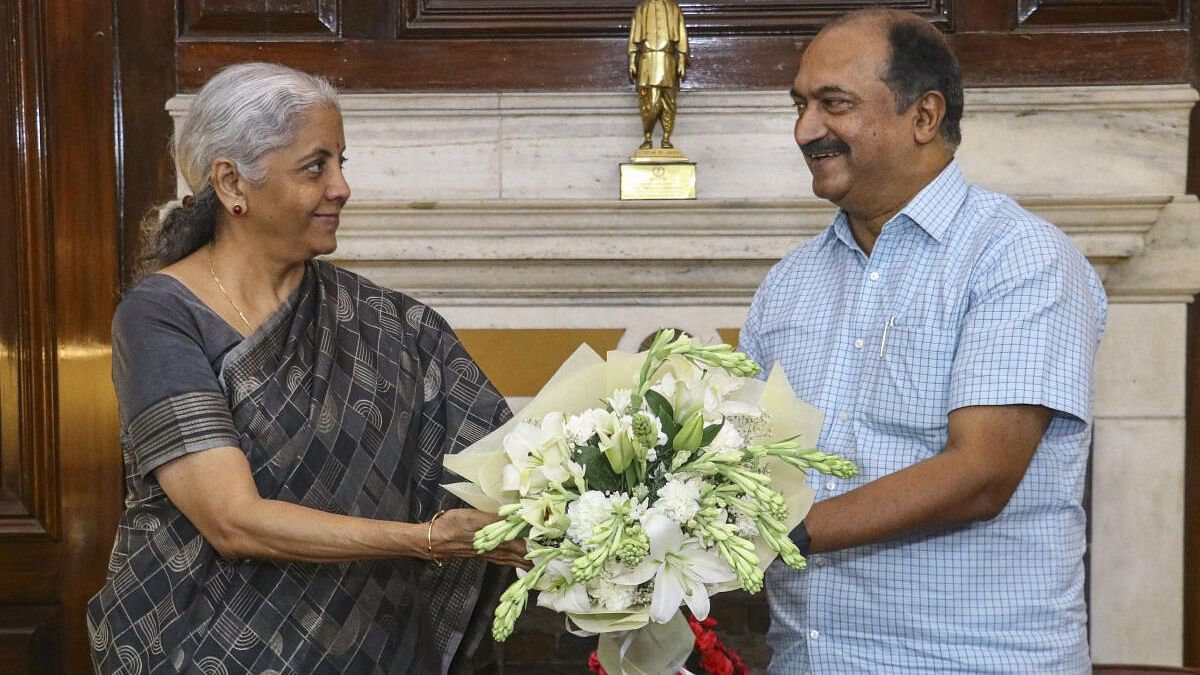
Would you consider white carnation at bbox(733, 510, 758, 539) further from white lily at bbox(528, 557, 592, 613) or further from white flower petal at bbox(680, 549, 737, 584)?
white lily at bbox(528, 557, 592, 613)

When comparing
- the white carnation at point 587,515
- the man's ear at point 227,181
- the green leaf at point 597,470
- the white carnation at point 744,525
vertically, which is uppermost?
the man's ear at point 227,181

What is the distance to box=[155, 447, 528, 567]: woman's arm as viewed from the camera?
169cm

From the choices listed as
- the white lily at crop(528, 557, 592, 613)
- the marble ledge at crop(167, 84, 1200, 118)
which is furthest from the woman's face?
the marble ledge at crop(167, 84, 1200, 118)

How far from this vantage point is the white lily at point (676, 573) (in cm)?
138

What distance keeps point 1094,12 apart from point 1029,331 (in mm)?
1663

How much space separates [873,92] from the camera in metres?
1.87

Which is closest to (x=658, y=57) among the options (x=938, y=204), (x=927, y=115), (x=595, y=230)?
(x=595, y=230)

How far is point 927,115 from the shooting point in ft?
6.17

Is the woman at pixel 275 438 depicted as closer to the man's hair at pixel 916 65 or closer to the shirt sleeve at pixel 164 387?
the shirt sleeve at pixel 164 387

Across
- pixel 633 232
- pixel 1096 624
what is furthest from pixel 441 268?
pixel 1096 624

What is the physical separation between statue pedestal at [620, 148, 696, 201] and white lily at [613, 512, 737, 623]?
1.62 metres

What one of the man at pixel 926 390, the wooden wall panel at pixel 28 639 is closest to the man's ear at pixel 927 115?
the man at pixel 926 390

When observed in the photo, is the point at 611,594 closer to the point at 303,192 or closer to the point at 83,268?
the point at 303,192

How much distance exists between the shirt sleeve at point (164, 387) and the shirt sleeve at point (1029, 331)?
1.01m
